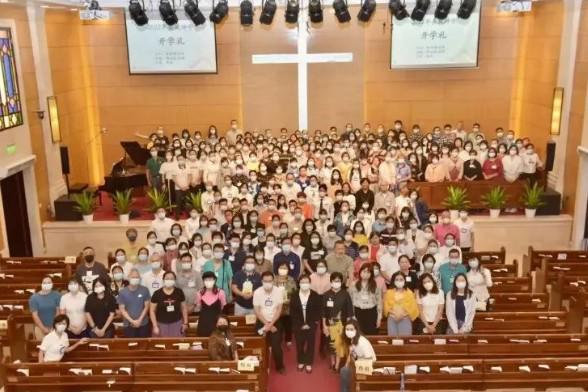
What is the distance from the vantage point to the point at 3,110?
39.9 ft

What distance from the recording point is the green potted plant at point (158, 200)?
13.1 m

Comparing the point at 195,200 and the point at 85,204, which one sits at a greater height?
the point at 195,200

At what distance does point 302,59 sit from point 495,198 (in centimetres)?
664

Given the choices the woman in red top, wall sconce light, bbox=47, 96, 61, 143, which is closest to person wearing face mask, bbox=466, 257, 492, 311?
the woman in red top

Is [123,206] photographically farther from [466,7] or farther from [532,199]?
[466,7]

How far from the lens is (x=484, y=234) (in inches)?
527

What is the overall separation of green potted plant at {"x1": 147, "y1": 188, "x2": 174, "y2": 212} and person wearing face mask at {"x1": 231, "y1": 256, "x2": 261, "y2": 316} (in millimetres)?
5128

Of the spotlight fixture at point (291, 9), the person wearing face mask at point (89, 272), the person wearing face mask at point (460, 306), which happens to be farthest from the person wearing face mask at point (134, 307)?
the spotlight fixture at point (291, 9)

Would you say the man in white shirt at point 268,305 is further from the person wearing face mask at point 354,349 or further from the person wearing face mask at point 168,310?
the person wearing face mask at point 354,349

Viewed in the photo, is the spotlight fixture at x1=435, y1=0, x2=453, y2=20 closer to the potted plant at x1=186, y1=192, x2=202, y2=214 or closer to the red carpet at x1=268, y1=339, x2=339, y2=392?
the potted plant at x1=186, y1=192, x2=202, y2=214

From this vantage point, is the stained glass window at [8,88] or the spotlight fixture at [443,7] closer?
the stained glass window at [8,88]

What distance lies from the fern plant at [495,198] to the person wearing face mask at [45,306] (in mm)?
8950

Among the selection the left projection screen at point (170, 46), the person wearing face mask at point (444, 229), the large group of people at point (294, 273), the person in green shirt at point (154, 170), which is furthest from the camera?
the left projection screen at point (170, 46)

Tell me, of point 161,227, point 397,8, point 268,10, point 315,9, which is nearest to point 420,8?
point 397,8
